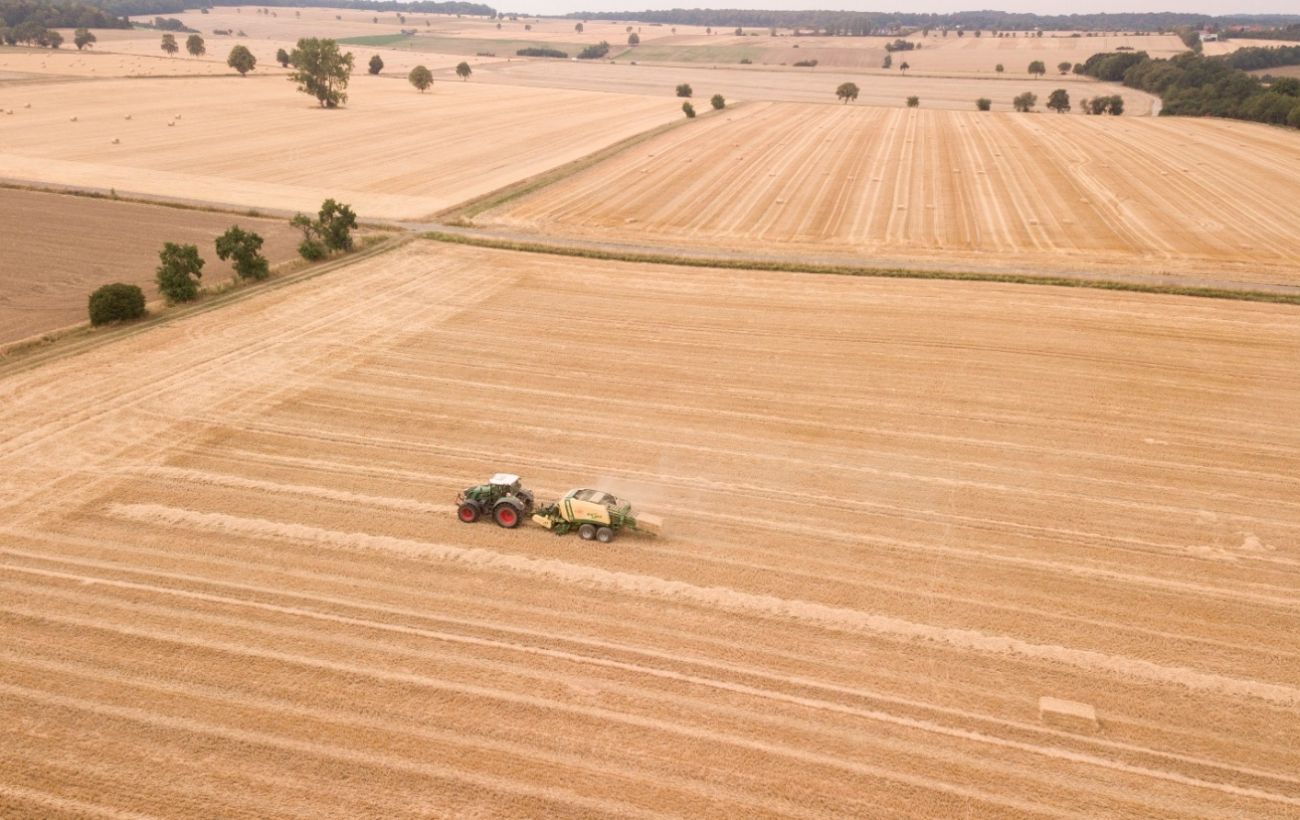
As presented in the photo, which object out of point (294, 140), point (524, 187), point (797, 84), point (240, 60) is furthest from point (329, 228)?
point (797, 84)

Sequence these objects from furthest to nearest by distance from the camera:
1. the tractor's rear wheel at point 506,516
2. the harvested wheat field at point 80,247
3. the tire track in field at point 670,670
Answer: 1. the harvested wheat field at point 80,247
2. the tractor's rear wheel at point 506,516
3. the tire track in field at point 670,670

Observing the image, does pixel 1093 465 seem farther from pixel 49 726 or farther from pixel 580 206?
pixel 580 206

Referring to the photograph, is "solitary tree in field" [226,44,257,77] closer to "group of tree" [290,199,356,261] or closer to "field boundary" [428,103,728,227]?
"field boundary" [428,103,728,227]

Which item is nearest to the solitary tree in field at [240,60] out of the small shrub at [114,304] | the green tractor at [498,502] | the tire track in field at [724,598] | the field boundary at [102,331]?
the field boundary at [102,331]

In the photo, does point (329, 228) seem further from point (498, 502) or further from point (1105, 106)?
point (1105, 106)

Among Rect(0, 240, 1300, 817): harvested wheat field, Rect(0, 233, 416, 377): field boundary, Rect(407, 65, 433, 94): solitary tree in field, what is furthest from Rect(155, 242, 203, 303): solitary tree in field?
Rect(407, 65, 433, 94): solitary tree in field

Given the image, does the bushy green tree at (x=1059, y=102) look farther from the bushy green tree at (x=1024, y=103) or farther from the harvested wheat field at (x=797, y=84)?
the harvested wheat field at (x=797, y=84)

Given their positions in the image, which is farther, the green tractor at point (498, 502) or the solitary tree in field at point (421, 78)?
the solitary tree in field at point (421, 78)
